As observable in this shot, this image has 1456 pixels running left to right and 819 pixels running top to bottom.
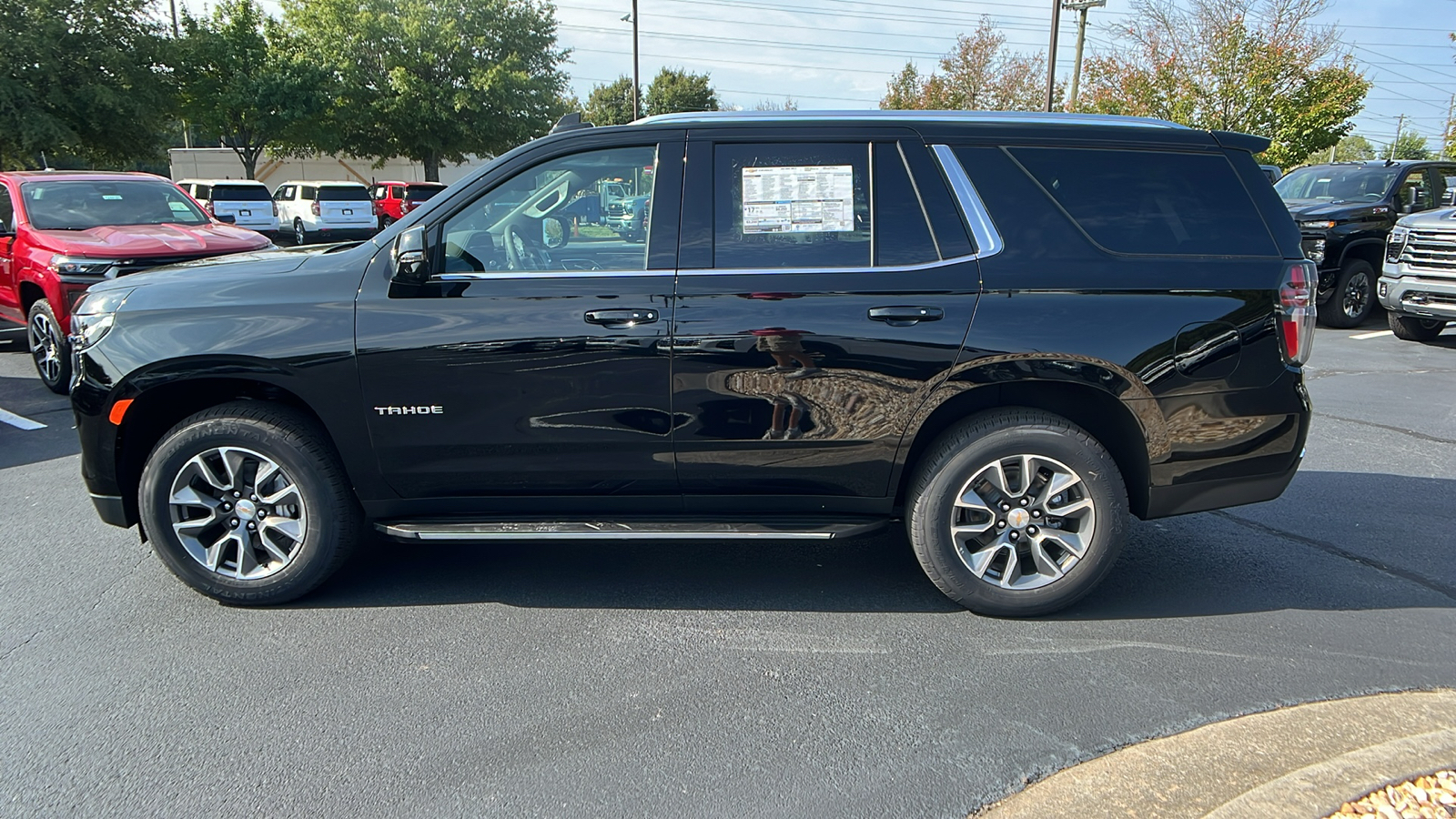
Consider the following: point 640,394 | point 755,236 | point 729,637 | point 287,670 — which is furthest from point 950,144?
point 287,670

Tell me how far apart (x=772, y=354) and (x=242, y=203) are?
22.3m

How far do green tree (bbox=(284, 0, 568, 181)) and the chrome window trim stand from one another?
1293 inches

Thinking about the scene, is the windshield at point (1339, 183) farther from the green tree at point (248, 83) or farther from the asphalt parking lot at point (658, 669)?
the green tree at point (248, 83)

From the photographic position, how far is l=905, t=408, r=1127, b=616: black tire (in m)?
3.68

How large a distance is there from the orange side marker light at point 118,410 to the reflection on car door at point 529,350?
3.32 ft

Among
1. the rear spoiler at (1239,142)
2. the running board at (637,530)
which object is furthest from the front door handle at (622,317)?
the rear spoiler at (1239,142)

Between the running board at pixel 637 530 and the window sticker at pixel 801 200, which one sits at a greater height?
the window sticker at pixel 801 200

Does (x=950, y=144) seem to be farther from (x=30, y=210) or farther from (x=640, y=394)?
(x=30, y=210)

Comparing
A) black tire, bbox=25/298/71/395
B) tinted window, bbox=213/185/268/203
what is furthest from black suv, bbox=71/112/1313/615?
tinted window, bbox=213/185/268/203

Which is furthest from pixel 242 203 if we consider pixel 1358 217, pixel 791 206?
pixel 791 206

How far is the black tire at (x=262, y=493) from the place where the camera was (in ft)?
12.3

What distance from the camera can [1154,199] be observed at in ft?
12.3

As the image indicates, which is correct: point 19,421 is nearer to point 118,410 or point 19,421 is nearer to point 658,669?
point 118,410

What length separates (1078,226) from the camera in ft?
12.1
